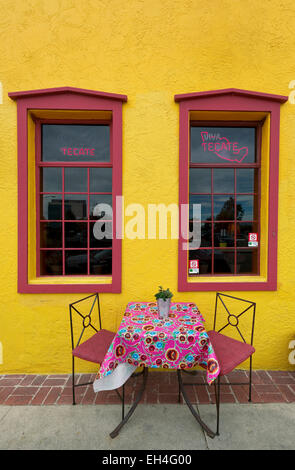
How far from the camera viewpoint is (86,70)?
2.95 meters

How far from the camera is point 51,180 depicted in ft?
10.6

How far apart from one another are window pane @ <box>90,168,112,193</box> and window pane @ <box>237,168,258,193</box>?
5.91 feet

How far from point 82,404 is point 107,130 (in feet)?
10.8

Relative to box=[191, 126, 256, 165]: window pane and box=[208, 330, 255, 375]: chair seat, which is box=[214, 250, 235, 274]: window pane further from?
box=[191, 126, 256, 165]: window pane

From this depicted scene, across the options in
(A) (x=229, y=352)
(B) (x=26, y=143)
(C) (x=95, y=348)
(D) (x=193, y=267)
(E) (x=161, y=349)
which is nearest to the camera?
(E) (x=161, y=349)

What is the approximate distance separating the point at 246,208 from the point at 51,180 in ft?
8.98

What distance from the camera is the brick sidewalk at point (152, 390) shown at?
2510 millimetres

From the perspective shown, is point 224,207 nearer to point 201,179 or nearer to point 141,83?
point 201,179

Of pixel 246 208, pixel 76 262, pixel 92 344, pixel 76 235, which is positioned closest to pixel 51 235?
pixel 76 235

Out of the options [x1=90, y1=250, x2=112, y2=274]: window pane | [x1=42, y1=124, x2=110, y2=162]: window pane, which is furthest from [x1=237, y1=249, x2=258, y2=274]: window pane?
[x1=42, y1=124, x2=110, y2=162]: window pane

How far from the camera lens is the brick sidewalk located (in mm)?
2510

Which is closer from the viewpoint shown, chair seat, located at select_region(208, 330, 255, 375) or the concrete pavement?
the concrete pavement
